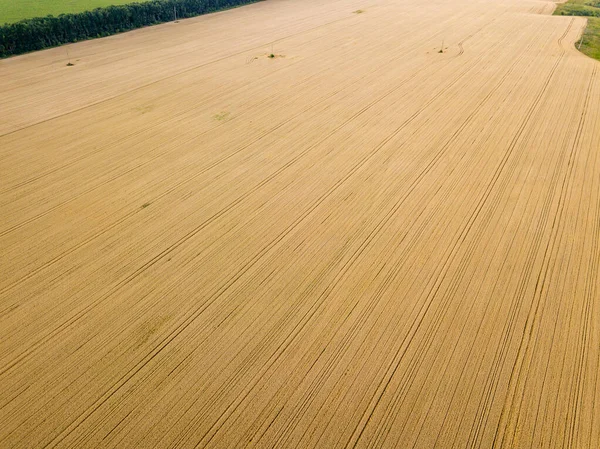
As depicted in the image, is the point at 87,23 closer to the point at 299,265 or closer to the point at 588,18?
the point at 299,265

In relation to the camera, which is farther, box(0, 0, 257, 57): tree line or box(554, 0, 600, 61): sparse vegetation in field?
box(554, 0, 600, 61): sparse vegetation in field

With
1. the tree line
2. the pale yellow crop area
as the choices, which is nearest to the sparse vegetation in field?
the pale yellow crop area

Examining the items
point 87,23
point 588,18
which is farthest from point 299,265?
point 588,18

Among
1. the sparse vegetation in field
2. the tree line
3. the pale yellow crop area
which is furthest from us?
the sparse vegetation in field

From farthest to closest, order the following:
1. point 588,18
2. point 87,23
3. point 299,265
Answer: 1. point 588,18
2. point 87,23
3. point 299,265

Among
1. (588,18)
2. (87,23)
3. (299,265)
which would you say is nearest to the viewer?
(299,265)

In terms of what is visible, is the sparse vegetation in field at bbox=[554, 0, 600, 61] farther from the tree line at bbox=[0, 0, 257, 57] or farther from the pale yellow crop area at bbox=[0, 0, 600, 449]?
the tree line at bbox=[0, 0, 257, 57]

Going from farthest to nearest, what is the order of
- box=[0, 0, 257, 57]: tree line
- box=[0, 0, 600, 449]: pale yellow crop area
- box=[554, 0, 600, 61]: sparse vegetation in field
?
box=[554, 0, 600, 61]: sparse vegetation in field, box=[0, 0, 257, 57]: tree line, box=[0, 0, 600, 449]: pale yellow crop area

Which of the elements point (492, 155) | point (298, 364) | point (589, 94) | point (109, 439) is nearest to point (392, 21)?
point (589, 94)

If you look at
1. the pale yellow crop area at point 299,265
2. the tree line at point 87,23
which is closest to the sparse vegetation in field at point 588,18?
the pale yellow crop area at point 299,265
